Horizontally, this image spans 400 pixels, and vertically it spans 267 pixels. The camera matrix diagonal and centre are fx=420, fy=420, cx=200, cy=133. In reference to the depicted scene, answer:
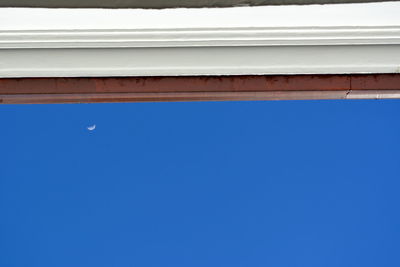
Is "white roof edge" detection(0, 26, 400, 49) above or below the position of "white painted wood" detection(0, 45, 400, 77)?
above

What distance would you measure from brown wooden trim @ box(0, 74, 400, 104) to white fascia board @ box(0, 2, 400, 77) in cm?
2

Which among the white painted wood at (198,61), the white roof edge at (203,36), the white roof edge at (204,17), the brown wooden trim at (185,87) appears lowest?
the brown wooden trim at (185,87)

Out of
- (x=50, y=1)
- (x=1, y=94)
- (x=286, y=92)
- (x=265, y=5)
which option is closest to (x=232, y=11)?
(x=265, y=5)

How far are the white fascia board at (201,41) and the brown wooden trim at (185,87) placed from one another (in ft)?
0.05

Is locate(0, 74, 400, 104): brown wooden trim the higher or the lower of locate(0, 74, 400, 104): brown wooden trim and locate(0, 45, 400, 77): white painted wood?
the lower

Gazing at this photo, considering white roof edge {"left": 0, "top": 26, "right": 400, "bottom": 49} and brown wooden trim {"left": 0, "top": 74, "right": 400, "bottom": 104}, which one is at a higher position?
white roof edge {"left": 0, "top": 26, "right": 400, "bottom": 49}

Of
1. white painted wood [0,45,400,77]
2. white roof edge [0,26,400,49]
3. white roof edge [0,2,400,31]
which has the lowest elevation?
white painted wood [0,45,400,77]

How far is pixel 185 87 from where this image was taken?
690 mm

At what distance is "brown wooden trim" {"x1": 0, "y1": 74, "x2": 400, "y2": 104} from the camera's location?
0.69 m

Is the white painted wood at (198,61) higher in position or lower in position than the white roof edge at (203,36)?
lower

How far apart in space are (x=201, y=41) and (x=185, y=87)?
0.27ft

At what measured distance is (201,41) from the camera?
0.65 metres

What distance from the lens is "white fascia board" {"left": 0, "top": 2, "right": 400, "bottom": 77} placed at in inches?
25.4

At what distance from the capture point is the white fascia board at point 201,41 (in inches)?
25.4
